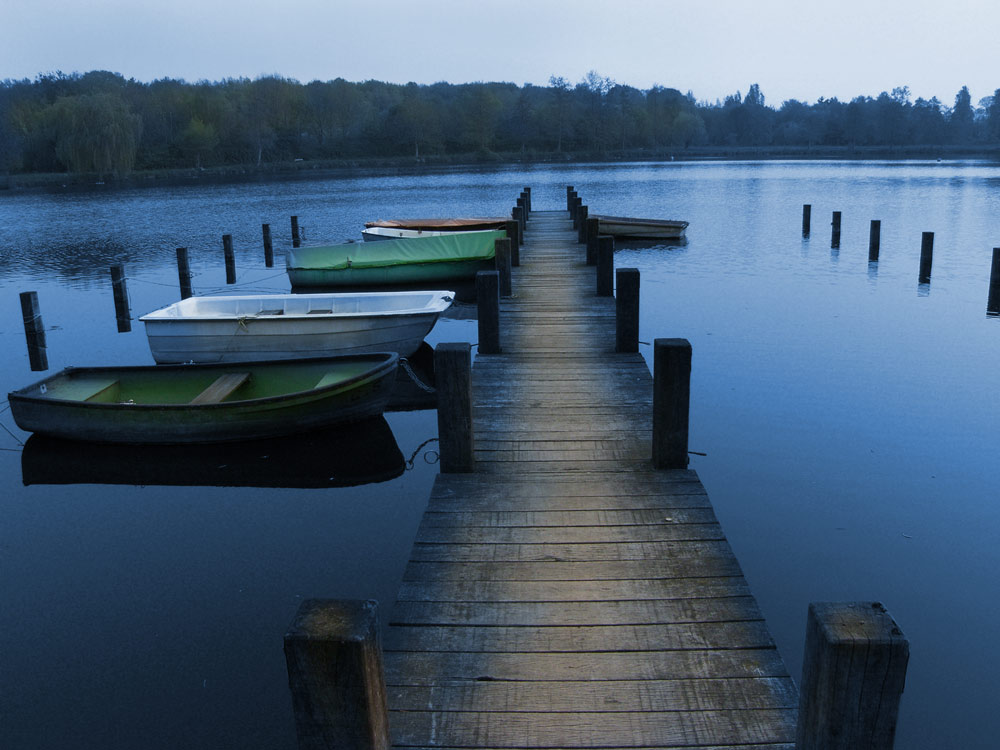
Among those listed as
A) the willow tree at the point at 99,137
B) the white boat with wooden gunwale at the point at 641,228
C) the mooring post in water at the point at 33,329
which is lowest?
the mooring post in water at the point at 33,329

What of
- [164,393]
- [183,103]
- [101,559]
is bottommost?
[101,559]

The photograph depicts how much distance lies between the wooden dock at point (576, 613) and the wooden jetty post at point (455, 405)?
153 millimetres

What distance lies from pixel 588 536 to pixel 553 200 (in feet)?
137

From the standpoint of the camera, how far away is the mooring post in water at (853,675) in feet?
8.29

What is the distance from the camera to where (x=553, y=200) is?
150 ft

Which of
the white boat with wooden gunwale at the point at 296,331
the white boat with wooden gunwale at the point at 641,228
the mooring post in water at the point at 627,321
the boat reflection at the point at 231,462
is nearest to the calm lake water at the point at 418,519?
the boat reflection at the point at 231,462

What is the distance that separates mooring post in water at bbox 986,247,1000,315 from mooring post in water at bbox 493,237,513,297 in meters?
10.1

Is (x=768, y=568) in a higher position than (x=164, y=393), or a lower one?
lower

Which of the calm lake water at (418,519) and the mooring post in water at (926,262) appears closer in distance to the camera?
the calm lake water at (418,519)

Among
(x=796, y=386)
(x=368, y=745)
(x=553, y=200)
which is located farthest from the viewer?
(x=553, y=200)

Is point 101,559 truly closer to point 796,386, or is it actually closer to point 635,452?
point 635,452

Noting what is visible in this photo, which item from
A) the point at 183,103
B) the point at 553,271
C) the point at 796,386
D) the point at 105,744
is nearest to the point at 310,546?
the point at 105,744

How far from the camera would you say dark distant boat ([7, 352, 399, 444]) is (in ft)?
30.4

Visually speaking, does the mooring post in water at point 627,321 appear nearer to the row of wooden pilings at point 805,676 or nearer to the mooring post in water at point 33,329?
the row of wooden pilings at point 805,676
